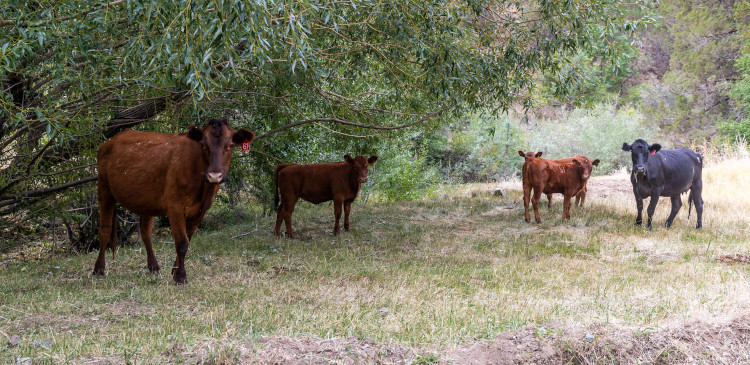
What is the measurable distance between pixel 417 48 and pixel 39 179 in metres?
6.11

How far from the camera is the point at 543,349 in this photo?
4141mm

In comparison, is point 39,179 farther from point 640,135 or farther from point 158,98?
point 640,135

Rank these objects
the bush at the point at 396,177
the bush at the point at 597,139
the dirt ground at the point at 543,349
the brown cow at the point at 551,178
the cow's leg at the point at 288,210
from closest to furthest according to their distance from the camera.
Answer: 1. the dirt ground at the point at 543,349
2. the cow's leg at the point at 288,210
3. the brown cow at the point at 551,178
4. the bush at the point at 396,177
5. the bush at the point at 597,139

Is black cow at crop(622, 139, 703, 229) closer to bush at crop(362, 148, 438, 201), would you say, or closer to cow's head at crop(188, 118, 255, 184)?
bush at crop(362, 148, 438, 201)

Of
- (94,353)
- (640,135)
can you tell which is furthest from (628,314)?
(640,135)

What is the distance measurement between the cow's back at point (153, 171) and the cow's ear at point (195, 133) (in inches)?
4.4

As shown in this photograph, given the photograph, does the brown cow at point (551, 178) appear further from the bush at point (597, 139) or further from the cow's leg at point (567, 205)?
the bush at point (597, 139)

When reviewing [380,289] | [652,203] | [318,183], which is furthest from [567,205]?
[380,289]

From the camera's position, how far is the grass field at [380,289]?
4.36 meters

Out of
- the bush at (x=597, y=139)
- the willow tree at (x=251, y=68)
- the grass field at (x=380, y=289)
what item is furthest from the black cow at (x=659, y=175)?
the bush at (x=597, y=139)

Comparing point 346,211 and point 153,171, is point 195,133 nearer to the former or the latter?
point 153,171

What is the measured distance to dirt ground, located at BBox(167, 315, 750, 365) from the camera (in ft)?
12.5

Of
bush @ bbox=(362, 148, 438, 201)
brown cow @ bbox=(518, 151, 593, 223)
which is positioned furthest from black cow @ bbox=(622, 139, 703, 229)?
bush @ bbox=(362, 148, 438, 201)

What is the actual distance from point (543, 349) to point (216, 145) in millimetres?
3682
